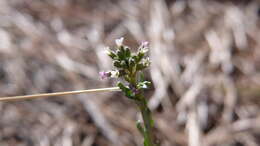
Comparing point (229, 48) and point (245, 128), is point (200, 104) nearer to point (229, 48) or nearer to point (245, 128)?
point (245, 128)

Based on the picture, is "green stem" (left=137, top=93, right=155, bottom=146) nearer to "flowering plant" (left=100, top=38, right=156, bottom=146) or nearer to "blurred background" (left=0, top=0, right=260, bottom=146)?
"flowering plant" (left=100, top=38, right=156, bottom=146)

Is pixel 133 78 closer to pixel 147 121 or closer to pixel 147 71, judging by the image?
pixel 147 121

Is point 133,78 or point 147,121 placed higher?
point 133,78

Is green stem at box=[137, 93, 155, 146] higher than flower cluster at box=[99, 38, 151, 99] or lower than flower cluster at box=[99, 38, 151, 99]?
lower

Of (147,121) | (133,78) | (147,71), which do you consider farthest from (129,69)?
(147,71)

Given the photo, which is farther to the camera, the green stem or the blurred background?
the blurred background

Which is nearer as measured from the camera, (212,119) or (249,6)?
(212,119)

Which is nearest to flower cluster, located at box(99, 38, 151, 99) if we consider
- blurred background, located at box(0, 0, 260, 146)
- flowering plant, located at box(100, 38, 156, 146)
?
flowering plant, located at box(100, 38, 156, 146)

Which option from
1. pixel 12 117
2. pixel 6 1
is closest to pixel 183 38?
pixel 12 117

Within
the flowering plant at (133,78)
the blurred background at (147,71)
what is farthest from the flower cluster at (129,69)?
the blurred background at (147,71)
